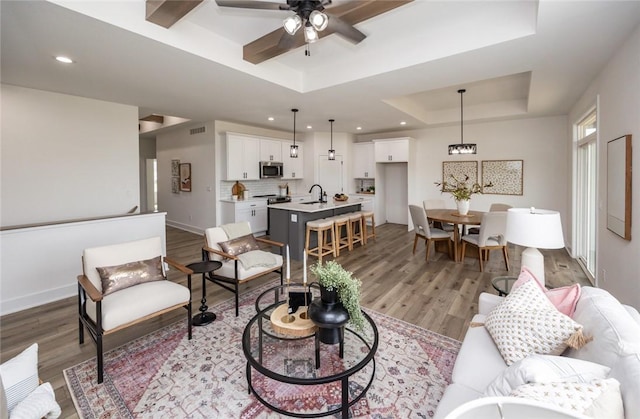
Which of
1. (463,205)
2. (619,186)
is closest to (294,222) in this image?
(463,205)

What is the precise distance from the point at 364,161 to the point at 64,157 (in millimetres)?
6298

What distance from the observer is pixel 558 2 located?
200cm

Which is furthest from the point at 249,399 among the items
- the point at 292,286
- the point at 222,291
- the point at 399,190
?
the point at 399,190

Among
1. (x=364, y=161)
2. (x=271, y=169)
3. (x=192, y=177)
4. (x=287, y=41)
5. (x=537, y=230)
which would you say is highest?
(x=287, y=41)

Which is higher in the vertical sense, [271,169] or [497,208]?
[271,169]

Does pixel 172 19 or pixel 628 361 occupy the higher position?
pixel 172 19

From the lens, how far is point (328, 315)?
1.77 metres

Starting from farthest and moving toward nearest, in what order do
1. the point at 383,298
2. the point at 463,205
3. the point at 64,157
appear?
the point at 463,205, the point at 64,157, the point at 383,298

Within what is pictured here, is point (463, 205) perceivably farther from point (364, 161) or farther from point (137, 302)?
point (137, 302)

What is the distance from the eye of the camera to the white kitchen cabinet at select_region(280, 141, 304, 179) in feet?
24.3

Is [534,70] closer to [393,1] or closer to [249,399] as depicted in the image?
[393,1]

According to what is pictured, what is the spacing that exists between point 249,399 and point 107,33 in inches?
121

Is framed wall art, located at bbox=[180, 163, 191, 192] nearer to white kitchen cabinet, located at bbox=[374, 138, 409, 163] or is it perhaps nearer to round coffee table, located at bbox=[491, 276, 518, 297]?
white kitchen cabinet, located at bbox=[374, 138, 409, 163]

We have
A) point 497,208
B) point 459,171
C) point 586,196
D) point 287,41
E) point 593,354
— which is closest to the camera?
point 593,354
